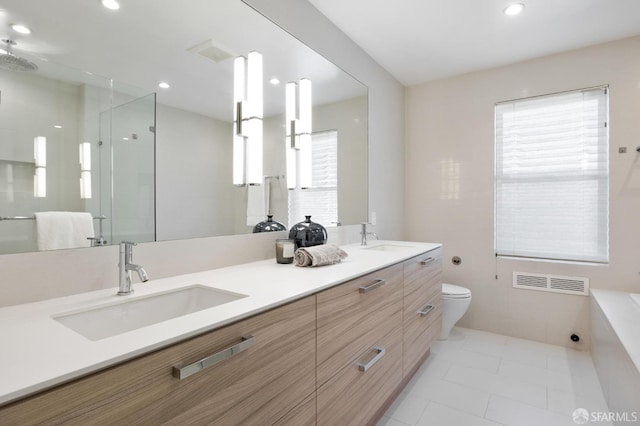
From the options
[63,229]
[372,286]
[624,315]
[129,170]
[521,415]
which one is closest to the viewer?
[63,229]

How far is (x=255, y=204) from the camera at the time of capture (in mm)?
1749

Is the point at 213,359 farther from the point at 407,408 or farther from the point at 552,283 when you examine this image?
the point at 552,283

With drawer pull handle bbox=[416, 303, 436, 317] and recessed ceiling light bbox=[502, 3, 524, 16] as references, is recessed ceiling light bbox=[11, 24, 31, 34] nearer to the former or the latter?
drawer pull handle bbox=[416, 303, 436, 317]

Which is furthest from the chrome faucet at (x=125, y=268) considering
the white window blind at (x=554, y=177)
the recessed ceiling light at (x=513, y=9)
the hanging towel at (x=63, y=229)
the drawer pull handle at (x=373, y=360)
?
the white window blind at (x=554, y=177)

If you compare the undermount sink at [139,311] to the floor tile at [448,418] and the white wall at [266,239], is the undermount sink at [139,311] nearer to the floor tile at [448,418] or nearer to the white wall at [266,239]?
the white wall at [266,239]

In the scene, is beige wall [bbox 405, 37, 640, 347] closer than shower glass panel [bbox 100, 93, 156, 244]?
No

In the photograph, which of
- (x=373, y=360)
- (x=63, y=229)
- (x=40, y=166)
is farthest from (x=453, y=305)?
(x=40, y=166)

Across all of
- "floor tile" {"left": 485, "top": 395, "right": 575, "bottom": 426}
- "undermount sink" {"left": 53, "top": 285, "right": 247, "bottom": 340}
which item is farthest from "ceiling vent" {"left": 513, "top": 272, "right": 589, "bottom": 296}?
"undermount sink" {"left": 53, "top": 285, "right": 247, "bottom": 340}

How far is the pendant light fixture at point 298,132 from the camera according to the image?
6.53 ft

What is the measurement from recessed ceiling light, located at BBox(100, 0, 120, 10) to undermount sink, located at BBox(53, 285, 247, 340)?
3.39ft

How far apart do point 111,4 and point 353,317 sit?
59.3 inches

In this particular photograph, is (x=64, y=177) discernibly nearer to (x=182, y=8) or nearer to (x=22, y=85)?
(x=22, y=85)

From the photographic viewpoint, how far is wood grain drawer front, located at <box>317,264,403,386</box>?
3.89 feet

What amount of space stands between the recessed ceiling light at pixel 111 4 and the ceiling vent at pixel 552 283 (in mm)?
3217
